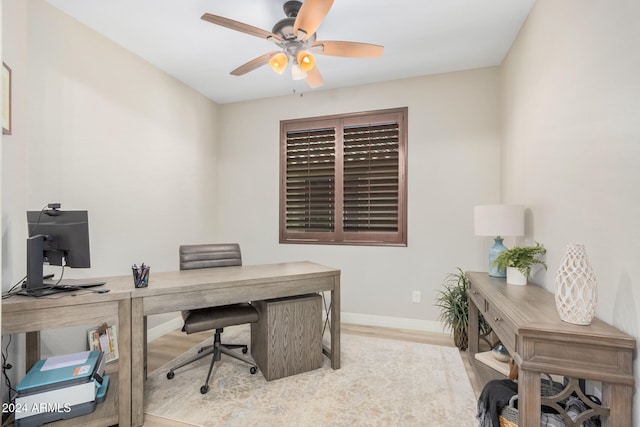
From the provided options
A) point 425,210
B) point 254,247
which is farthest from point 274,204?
point 425,210

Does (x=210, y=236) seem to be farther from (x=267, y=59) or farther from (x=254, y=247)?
(x=267, y=59)

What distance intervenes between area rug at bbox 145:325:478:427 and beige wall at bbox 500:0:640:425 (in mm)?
1019

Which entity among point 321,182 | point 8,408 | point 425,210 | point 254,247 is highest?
point 321,182

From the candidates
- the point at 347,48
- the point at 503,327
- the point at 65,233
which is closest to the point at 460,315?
the point at 503,327

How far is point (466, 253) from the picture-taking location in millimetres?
3203

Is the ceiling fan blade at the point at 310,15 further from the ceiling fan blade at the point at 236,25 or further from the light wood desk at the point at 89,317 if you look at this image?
the light wood desk at the point at 89,317

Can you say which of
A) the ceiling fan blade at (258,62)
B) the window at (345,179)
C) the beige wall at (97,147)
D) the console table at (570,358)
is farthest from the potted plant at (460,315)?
the beige wall at (97,147)

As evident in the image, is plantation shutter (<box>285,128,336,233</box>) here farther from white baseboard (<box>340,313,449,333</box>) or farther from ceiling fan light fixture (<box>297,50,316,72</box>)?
ceiling fan light fixture (<box>297,50,316,72</box>)

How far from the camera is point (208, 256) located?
2660 millimetres

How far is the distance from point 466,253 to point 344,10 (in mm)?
2578

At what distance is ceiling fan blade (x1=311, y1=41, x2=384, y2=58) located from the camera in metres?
2.08

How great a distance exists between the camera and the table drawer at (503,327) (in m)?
1.37

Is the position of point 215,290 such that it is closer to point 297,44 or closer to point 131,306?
point 131,306

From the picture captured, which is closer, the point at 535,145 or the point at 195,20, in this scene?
the point at 535,145
